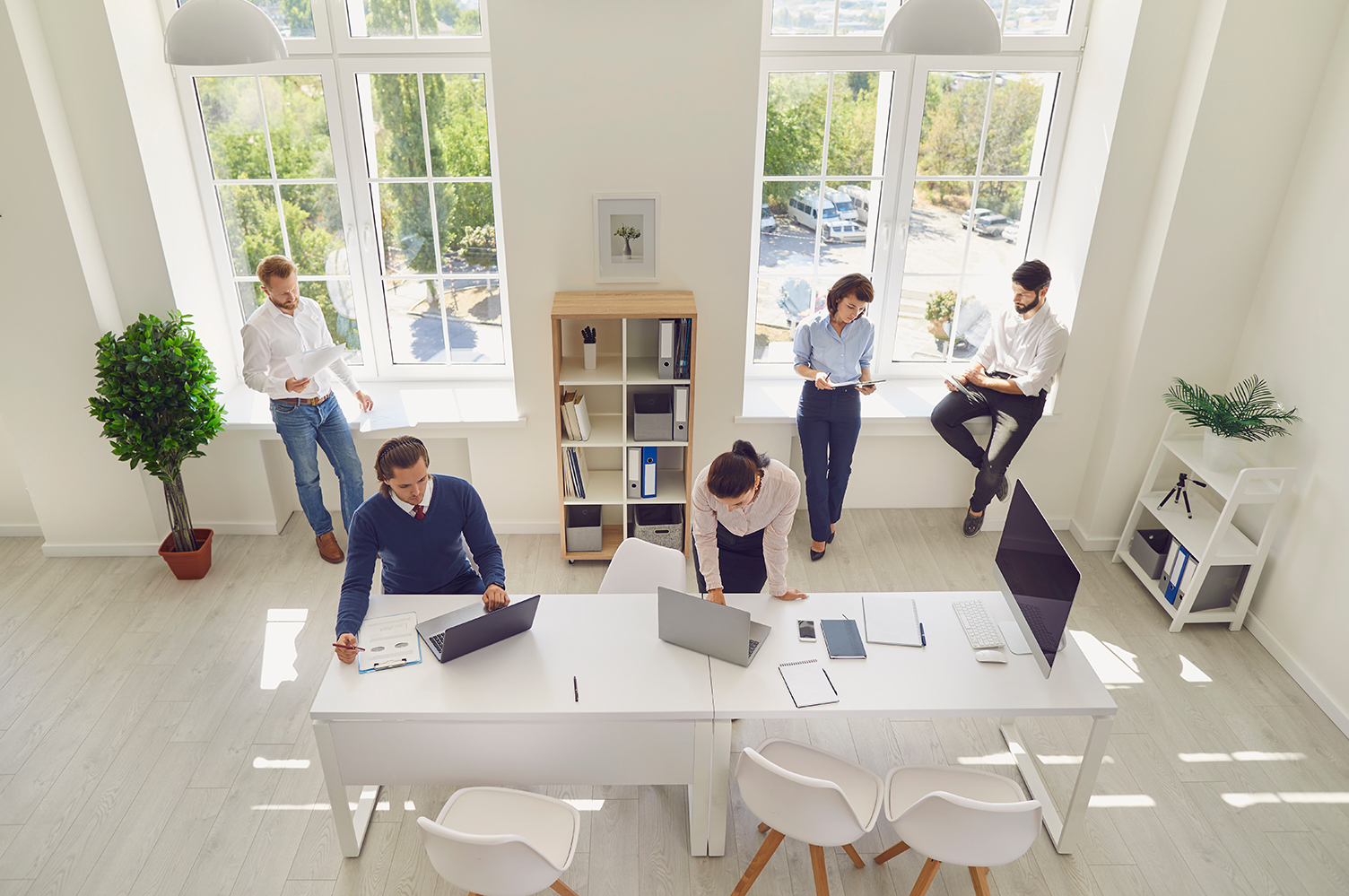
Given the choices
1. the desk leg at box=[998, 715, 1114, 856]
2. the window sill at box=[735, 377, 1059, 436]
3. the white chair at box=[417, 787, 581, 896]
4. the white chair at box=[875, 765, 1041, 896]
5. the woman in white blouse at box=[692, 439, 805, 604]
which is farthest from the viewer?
the window sill at box=[735, 377, 1059, 436]

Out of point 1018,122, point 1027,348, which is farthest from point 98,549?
point 1018,122

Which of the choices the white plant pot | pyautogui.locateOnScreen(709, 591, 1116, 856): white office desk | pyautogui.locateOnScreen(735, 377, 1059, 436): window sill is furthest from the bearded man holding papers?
the white plant pot

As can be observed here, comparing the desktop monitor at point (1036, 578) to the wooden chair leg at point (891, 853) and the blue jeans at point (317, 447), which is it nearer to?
the wooden chair leg at point (891, 853)

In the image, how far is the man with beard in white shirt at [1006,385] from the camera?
14.7 feet

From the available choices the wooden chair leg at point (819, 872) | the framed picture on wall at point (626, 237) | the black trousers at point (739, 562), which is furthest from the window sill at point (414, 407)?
the wooden chair leg at point (819, 872)

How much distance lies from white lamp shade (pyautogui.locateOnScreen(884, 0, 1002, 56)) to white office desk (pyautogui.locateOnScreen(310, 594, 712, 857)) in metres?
2.25

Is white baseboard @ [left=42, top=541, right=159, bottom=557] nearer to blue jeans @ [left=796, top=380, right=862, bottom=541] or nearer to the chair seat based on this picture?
the chair seat

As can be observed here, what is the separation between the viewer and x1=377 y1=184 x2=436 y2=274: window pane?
15.8 ft

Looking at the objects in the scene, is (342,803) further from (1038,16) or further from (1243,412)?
(1038,16)

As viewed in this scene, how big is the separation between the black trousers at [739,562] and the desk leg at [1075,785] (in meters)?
1.30

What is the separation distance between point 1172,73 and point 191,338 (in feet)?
17.0

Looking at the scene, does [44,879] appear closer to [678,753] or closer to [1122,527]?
[678,753]

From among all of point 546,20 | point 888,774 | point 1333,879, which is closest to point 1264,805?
point 1333,879

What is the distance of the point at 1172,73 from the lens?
421 centimetres
